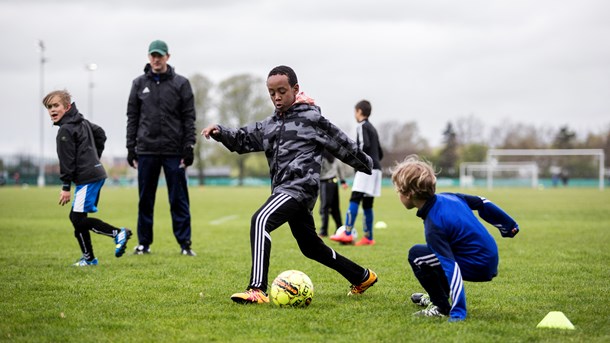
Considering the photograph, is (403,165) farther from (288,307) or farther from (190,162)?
(190,162)

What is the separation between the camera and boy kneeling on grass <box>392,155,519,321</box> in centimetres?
481

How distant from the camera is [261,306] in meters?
5.53

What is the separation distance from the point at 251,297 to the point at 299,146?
4.42 ft

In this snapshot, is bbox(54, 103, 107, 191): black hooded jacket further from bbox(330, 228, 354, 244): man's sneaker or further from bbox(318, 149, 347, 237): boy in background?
bbox(318, 149, 347, 237): boy in background

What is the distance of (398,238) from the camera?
Answer: 1223cm

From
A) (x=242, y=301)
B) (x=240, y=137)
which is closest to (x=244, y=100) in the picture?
(x=240, y=137)

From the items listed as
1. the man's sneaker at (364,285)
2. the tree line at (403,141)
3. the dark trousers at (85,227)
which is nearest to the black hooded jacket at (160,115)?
the dark trousers at (85,227)

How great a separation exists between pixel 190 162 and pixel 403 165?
15.0 feet

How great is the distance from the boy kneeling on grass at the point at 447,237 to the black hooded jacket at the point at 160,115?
4.63m

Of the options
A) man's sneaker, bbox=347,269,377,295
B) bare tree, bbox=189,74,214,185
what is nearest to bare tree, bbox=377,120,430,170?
bare tree, bbox=189,74,214,185

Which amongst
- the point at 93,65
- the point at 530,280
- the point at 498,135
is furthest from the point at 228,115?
the point at 530,280

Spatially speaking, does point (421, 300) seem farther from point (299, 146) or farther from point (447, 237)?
point (299, 146)

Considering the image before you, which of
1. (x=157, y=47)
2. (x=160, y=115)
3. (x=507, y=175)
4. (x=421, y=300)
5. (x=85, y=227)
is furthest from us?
(x=507, y=175)

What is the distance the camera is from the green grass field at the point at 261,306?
4.52 m
